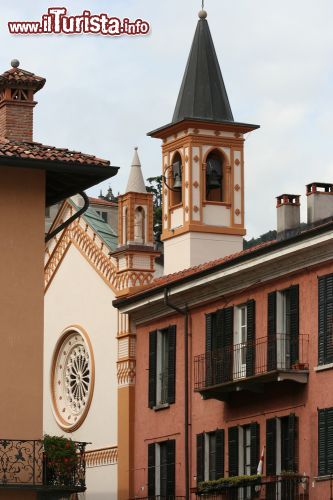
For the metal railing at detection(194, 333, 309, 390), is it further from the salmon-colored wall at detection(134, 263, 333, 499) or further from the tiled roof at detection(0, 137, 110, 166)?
the tiled roof at detection(0, 137, 110, 166)

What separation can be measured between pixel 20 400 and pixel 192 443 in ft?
63.3

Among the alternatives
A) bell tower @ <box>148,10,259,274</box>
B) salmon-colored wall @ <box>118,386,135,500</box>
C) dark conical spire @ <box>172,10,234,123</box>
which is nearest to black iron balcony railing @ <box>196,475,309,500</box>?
salmon-colored wall @ <box>118,386,135,500</box>

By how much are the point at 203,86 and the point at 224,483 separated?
22.9m

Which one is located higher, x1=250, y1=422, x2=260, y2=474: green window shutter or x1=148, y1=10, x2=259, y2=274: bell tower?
x1=148, y1=10, x2=259, y2=274: bell tower

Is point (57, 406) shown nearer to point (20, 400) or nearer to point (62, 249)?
point (62, 249)

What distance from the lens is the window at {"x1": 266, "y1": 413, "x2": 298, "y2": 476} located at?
151 ft

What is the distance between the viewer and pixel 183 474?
52344 millimetres

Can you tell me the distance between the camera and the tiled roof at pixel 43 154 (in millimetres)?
33938

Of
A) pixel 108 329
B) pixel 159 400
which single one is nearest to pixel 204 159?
pixel 108 329

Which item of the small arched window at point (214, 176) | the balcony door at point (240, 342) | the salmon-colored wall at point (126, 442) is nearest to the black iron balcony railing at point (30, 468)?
the balcony door at point (240, 342)

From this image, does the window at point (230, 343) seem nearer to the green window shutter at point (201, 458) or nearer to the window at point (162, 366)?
the green window shutter at point (201, 458)

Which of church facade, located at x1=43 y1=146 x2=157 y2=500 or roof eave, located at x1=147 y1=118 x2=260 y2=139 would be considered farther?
roof eave, located at x1=147 y1=118 x2=260 y2=139

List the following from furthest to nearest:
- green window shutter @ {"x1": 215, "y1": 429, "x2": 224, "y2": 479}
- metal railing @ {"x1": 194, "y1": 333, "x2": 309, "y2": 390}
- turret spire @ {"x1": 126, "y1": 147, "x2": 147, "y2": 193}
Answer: turret spire @ {"x1": 126, "y1": 147, "x2": 147, "y2": 193}, green window shutter @ {"x1": 215, "y1": 429, "x2": 224, "y2": 479}, metal railing @ {"x1": 194, "y1": 333, "x2": 309, "y2": 390}

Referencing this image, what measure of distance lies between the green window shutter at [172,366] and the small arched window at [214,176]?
39.0ft
